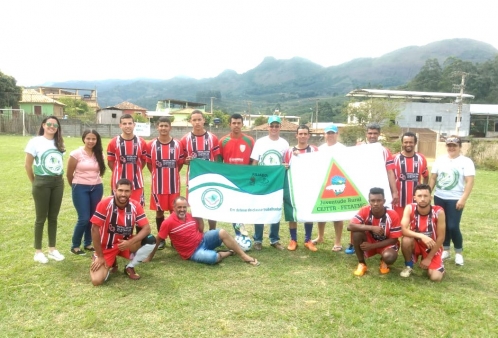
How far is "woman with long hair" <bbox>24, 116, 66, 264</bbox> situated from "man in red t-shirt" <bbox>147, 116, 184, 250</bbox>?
4.08 ft

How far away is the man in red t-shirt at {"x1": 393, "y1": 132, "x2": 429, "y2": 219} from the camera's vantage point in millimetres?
5566

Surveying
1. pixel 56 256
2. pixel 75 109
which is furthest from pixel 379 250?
pixel 75 109

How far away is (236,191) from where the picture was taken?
598 cm

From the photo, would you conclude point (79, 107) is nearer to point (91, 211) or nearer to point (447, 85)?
point (91, 211)

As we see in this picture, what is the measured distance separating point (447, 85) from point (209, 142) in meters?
93.1

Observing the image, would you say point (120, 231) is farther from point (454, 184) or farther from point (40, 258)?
point (454, 184)

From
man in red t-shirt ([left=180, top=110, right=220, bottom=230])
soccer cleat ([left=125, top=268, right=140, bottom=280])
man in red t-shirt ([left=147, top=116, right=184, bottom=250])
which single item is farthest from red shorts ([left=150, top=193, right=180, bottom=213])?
soccer cleat ([left=125, top=268, right=140, bottom=280])

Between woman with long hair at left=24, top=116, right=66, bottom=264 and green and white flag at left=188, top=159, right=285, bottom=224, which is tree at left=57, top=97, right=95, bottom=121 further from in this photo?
green and white flag at left=188, top=159, right=285, bottom=224

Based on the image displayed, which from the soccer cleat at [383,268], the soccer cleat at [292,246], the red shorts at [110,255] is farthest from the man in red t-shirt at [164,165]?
the soccer cleat at [383,268]

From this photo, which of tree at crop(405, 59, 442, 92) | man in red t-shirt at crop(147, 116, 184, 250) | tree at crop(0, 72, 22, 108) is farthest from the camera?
tree at crop(405, 59, 442, 92)

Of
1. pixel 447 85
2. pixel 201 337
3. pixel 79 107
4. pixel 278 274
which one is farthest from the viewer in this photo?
pixel 447 85

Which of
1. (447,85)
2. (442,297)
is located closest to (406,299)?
(442,297)

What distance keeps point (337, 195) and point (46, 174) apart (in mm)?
4139

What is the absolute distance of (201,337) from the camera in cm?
346
